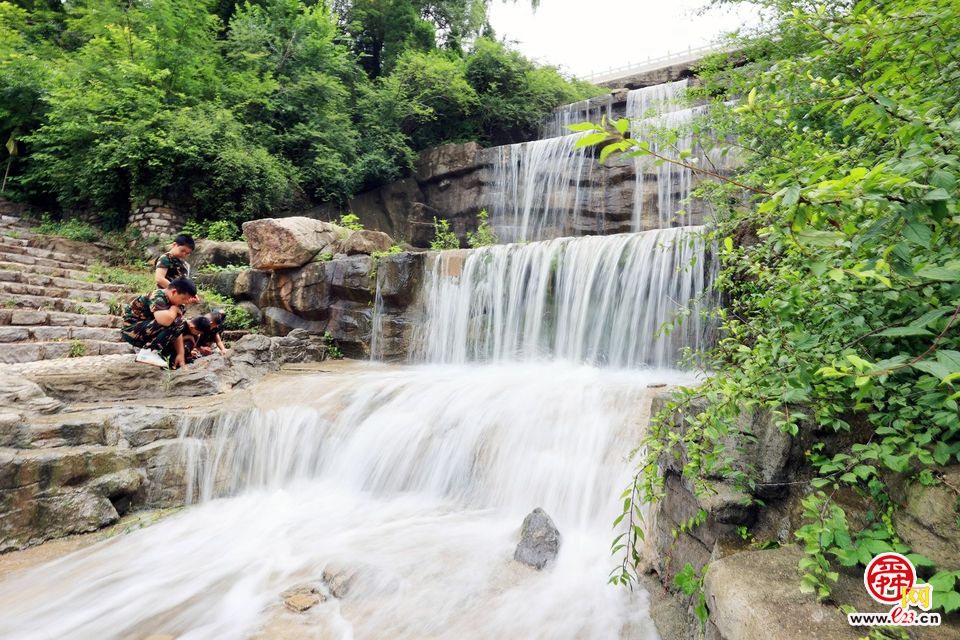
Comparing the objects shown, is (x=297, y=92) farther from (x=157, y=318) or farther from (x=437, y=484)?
(x=437, y=484)

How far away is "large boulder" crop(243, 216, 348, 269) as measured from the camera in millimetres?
9219

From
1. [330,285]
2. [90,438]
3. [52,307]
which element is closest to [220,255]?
[52,307]

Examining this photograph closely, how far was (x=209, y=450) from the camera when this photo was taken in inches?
184

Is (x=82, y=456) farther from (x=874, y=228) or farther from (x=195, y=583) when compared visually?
(x=874, y=228)

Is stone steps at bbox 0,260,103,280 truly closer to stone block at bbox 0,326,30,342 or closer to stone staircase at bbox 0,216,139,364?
stone staircase at bbox 0,216,139,364

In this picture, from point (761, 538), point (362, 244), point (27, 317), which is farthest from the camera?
point (362, 244)

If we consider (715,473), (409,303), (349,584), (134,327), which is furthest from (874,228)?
(409,303)

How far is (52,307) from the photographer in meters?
7.86

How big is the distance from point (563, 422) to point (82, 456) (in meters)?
4.15

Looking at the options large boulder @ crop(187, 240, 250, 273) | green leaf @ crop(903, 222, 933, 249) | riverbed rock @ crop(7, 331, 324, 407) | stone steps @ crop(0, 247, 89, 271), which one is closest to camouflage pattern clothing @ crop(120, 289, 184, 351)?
riverbed rock @ crop(7, 331, 324, 407)

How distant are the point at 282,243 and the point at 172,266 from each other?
→ 3083 mm

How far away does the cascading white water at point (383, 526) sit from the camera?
268 cm

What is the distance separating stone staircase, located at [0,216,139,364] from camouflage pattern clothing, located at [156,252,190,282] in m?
1.68

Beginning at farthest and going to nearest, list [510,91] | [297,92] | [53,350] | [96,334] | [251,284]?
→ [510,91]
[297,92]
[251,284]
[96,334]
[53,350]
